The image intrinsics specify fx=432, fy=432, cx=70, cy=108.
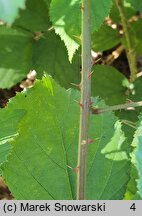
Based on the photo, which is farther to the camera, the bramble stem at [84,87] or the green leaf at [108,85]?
the green leaf at [108,85]

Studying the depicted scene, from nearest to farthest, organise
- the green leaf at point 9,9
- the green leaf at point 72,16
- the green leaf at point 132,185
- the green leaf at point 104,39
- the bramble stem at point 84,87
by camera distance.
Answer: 1. the green leaf at point 9,9
2. the bramble stem at point 84,87
3. the green leaf at point 132,185
4. the green leaf at point 72,16
5. the green leaf at point 104,39

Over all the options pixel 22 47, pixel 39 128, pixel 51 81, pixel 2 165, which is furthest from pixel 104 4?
pixel 22 47

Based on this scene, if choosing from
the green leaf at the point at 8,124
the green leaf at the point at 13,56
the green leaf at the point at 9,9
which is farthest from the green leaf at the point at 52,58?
the green leaf at the point at 9,9

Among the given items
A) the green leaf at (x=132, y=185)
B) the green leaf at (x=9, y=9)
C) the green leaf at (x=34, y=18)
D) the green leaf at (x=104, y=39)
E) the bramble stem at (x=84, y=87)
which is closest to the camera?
the green leaf at (x=9, y=9)

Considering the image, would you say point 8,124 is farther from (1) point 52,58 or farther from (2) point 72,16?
(1) point 52,58

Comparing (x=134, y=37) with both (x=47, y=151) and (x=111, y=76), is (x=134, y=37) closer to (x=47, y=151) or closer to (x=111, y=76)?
(x=111, y=76)

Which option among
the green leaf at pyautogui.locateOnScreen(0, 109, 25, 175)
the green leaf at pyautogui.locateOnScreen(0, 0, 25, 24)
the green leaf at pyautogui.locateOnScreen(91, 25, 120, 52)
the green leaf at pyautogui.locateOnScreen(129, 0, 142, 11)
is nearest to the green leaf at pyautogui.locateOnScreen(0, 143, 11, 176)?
the green leaf at pyautogui.locateOnScreen(0, 109, 25, 175)

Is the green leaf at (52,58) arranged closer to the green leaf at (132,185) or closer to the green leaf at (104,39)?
the green leaf at (104,39)
